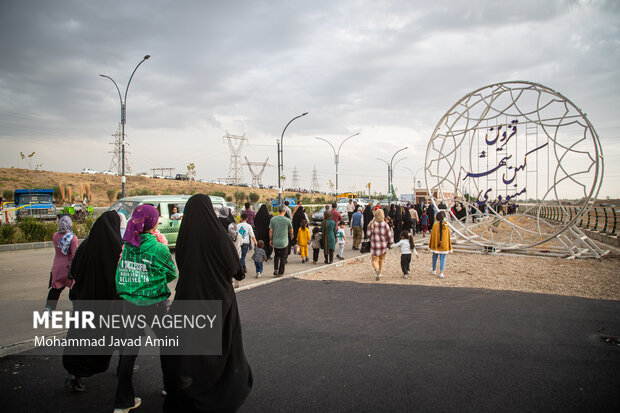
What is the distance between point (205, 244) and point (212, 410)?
1.28 meters

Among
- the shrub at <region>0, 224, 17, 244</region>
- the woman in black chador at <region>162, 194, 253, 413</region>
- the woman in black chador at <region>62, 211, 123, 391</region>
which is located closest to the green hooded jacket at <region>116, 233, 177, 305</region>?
the woman in black chador at <region>62, 211, 123, 391</region>

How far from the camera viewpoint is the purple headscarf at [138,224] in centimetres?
333

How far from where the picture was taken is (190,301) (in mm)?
2896

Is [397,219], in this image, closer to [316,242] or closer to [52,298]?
[316,242]

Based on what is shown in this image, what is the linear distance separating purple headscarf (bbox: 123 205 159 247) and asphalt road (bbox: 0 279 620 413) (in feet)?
5.07

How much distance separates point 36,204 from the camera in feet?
85.0

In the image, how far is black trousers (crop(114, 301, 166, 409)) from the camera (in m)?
3.20

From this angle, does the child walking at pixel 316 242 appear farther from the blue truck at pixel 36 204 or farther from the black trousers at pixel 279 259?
the blue truck at pixel 36 204

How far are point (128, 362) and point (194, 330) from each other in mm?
938

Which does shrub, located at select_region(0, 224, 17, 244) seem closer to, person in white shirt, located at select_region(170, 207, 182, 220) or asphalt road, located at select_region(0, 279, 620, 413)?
person in white shirt, located at select_region(170, 207, 182, 220)

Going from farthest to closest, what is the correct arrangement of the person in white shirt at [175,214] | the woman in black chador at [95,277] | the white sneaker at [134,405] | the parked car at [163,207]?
the person in white shirt at [175,214] < the parked car at [163,207] < the woman in black chador at [95,277] < the white sneaker at [134,405]

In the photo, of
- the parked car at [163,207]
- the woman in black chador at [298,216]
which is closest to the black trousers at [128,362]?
the woman in black chador at [298,216]

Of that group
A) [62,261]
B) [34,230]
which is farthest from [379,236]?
[34,230]

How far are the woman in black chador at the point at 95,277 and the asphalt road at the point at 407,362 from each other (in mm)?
303
